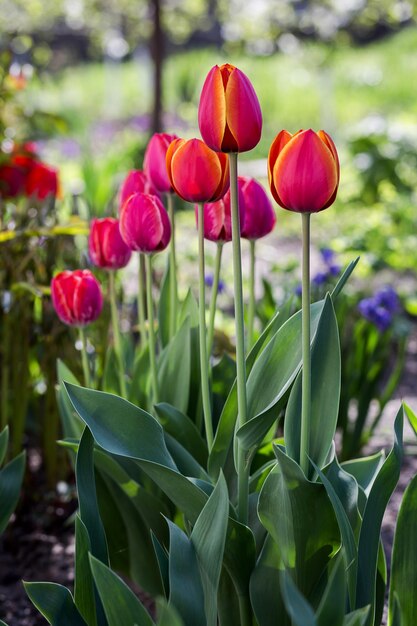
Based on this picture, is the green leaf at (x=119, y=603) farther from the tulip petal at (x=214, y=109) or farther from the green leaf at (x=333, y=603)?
the tulip petal at (x=214, y=109)

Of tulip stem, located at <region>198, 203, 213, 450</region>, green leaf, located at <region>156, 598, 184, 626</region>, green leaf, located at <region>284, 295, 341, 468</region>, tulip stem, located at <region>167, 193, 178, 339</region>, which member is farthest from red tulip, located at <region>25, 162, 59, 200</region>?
green leaf, located at <region>156, 598, 184, 626</region>

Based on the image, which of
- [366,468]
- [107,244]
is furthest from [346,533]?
[107,244]

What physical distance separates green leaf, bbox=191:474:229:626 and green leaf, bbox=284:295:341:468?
6.3 inches

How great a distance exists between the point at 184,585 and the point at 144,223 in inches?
20.7

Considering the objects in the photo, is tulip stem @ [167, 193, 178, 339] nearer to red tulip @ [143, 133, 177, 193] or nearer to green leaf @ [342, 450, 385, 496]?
red tulip @ [143, 133, 177, 193]

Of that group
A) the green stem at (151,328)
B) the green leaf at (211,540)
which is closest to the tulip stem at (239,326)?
the green leaf at (211,540)

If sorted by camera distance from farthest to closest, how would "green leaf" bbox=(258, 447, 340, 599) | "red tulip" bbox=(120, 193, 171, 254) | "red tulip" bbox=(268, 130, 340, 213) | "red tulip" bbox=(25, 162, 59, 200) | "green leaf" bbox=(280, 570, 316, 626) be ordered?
"red tulip" bbox=(25, 162, 59, 200)
"red tulip" bbox=(120, 193, 171, 254)
"green leaf" bbox=(258, 447, 340, 599)
"red tulip" bbox=(268, 130, 340, 213)
"green leaf" bbox=(280, 570, 316, 626)

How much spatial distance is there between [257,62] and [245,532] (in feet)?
41.8

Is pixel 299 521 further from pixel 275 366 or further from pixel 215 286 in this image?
pixel 215 286

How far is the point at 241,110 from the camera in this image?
100 cm

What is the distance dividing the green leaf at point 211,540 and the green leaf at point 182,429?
0.30 m

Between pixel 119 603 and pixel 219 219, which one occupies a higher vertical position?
pixel 219 219

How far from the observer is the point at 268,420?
1.10 m

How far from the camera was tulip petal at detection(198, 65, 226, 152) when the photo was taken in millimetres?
1007
